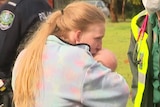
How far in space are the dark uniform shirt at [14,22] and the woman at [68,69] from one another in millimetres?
1003

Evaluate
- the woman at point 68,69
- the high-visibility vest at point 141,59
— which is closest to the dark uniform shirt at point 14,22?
the high-visibility vest at point 141,59

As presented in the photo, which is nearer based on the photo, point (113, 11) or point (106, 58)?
point (106, 58)

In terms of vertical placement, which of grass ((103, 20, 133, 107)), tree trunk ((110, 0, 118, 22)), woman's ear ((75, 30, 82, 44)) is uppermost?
woman's ear ((75, 30, 82, 44))

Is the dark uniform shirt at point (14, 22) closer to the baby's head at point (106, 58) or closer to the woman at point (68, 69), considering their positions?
the woman at point (68, 69)

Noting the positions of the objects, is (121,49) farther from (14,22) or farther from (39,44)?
(39,44)

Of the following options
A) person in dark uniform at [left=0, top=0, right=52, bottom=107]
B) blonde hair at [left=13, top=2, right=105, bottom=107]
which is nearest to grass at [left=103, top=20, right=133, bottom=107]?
person in dark uniform at [left=0, top=0, right=52, bottom=107]

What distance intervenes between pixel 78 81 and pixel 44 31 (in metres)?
0.35

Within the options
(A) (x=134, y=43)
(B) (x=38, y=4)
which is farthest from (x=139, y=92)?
(B) (x=38, y=4)

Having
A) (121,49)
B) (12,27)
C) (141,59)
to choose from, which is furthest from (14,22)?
(121,49)

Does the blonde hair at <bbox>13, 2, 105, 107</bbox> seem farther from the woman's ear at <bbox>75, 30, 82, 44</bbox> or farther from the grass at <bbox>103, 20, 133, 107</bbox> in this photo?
the grass at <bbox>103, 20, 133, 107</bbox>

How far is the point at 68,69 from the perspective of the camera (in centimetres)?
195

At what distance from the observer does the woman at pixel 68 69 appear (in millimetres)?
1932

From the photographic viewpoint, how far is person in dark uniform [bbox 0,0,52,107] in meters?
3.14

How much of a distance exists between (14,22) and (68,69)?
1.28 m
